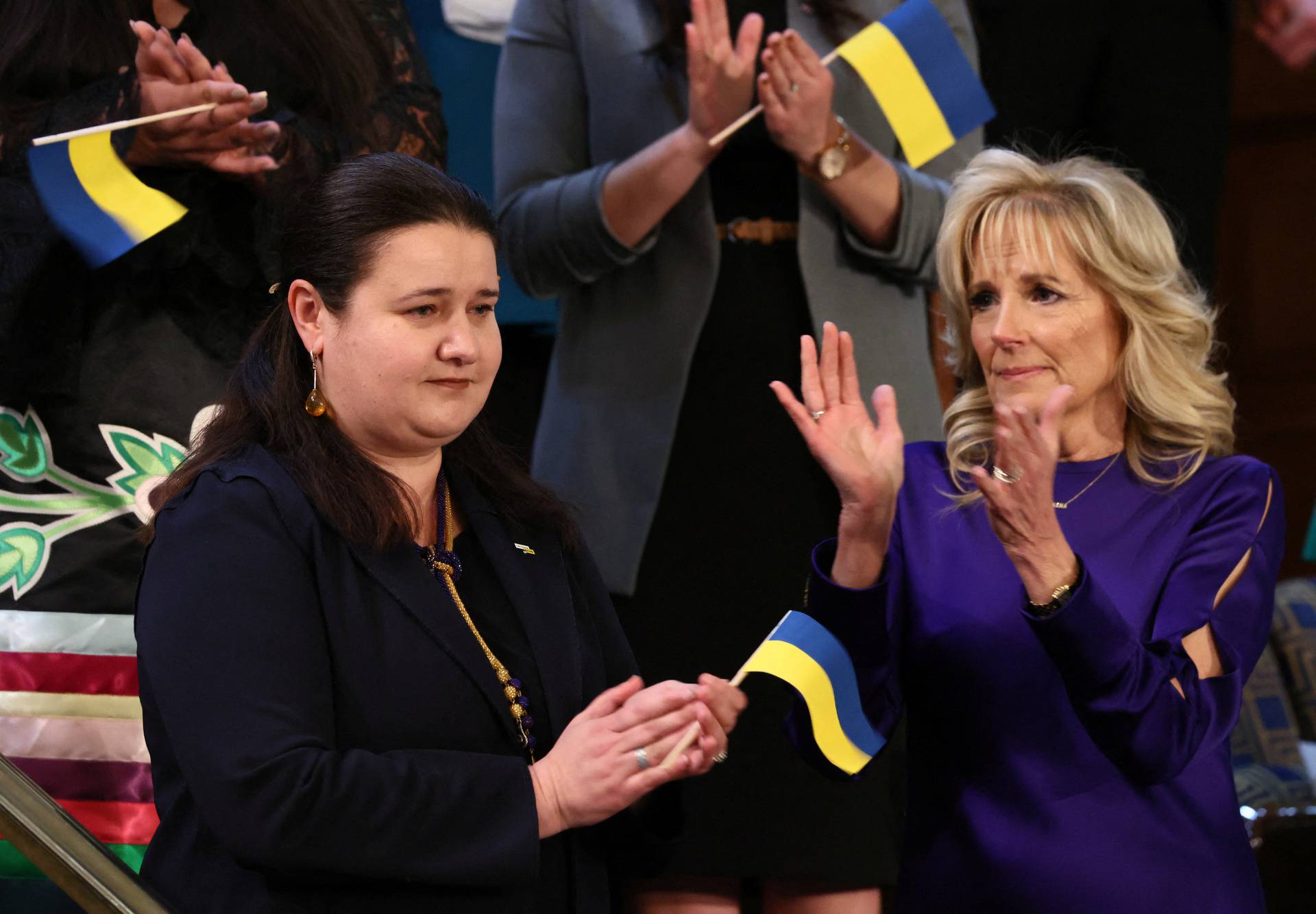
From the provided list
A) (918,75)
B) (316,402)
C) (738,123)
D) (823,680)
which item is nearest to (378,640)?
(316,402)

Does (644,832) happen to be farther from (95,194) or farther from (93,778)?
(95,194)

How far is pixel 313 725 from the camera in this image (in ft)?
5.04

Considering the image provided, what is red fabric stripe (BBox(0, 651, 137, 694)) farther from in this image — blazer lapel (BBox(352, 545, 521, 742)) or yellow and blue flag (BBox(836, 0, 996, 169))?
yellow and blue flag (BBox(836, 0, 996, 169))

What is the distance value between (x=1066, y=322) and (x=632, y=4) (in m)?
0.89

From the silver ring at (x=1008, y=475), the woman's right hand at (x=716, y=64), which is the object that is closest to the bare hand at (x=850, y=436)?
the silver ring at (x=1008, y=475)

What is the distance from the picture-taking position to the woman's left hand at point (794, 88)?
2.25 m

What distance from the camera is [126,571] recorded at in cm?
213

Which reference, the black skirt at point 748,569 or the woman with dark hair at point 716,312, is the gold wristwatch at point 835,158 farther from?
the black skirt at point 748,569

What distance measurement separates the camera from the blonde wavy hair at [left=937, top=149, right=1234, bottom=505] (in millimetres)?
1981

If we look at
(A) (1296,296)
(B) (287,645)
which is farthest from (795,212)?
(A) (1296,296)

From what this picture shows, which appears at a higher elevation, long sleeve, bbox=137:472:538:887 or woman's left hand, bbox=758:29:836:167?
woman's left hand, bbox=758:29:836:167

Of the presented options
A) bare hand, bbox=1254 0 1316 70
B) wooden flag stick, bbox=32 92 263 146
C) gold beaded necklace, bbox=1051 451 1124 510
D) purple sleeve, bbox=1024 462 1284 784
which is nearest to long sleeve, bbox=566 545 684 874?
purple sleeve, bbox=1024 462 1284 784

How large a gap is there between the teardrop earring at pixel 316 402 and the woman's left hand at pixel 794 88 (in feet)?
2.76

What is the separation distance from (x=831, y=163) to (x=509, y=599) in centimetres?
88
